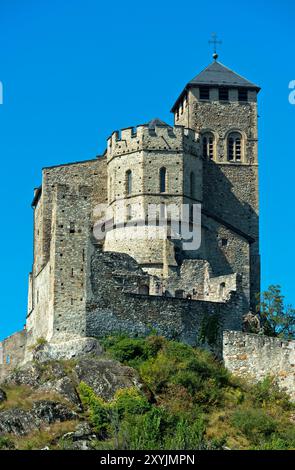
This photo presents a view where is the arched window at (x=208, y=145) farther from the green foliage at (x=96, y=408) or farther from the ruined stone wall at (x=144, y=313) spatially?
the green foliage at (x=96, y=408)

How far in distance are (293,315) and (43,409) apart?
16616 mm

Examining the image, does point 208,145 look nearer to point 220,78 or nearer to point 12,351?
point 220,78

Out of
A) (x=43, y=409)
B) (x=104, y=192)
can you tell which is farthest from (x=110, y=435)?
(x=104, y=192)

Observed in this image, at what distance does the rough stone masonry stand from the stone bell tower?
5 centimetres

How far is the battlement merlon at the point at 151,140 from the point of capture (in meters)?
72.2

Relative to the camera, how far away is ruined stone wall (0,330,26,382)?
2803 inches

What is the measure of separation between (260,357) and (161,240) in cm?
1026

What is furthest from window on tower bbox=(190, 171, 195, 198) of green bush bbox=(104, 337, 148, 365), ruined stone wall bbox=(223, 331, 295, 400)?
green bush bbox=(104, 337, 148, 365)

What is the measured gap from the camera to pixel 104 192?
244 ft

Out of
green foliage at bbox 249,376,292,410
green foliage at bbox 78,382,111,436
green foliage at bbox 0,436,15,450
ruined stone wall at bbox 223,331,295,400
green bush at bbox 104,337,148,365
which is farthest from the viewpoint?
green bush at bbox 104,337,148,365

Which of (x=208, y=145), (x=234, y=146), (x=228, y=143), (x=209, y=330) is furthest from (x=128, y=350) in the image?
(x=234, y=146)

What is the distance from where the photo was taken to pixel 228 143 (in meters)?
79.0

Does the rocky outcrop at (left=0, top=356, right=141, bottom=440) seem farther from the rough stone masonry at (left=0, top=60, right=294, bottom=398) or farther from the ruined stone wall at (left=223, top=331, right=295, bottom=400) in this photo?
the ruined stone wall at (left=223, top=331, right=295, bottom=400)

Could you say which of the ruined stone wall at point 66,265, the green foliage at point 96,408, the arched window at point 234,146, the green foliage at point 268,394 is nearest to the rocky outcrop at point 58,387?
the green foliage at point 96,408
